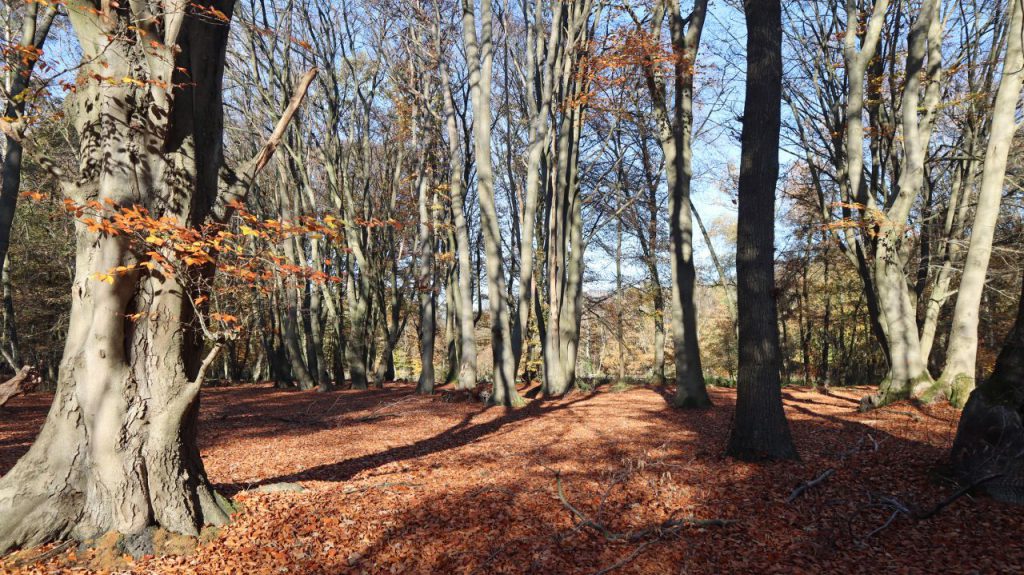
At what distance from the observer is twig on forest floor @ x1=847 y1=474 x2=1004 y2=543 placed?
3.70 metres

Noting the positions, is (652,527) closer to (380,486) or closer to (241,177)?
(380,486)

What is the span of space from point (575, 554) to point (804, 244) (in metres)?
20.5

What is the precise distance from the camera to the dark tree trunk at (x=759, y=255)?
210 inches

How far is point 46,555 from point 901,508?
5.88 m

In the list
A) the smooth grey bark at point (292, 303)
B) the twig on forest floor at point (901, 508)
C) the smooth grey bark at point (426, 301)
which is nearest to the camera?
the twig on forest floor at point (901, 508)

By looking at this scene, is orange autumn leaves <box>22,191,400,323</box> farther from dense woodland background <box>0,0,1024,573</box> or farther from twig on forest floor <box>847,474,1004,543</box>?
twig on forest floor <box>847,474,1004,543</box>

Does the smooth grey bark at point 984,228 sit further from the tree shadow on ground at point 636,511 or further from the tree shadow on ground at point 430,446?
the tree shadow on ground at point 430,446

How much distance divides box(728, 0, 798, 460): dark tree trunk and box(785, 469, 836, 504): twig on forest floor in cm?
65

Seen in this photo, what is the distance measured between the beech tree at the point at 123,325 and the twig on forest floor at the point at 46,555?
84 mm

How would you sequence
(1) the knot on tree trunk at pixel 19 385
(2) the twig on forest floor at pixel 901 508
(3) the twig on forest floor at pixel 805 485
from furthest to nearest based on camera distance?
(1) the knot on tree trunk at pixel 19 385, (3) the twig on forest floor at pixel 805 485, (2) the twig on forest floor at pixel 901 508

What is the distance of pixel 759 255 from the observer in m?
5.55

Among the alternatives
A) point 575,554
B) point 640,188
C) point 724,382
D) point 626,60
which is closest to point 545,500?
point 575,554

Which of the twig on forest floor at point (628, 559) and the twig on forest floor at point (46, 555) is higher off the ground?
the twig on forest floor at point (46, 555)

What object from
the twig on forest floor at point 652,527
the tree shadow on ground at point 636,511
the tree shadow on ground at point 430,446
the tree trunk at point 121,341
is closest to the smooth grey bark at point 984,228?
the tree shadow on ground at point 636,511
